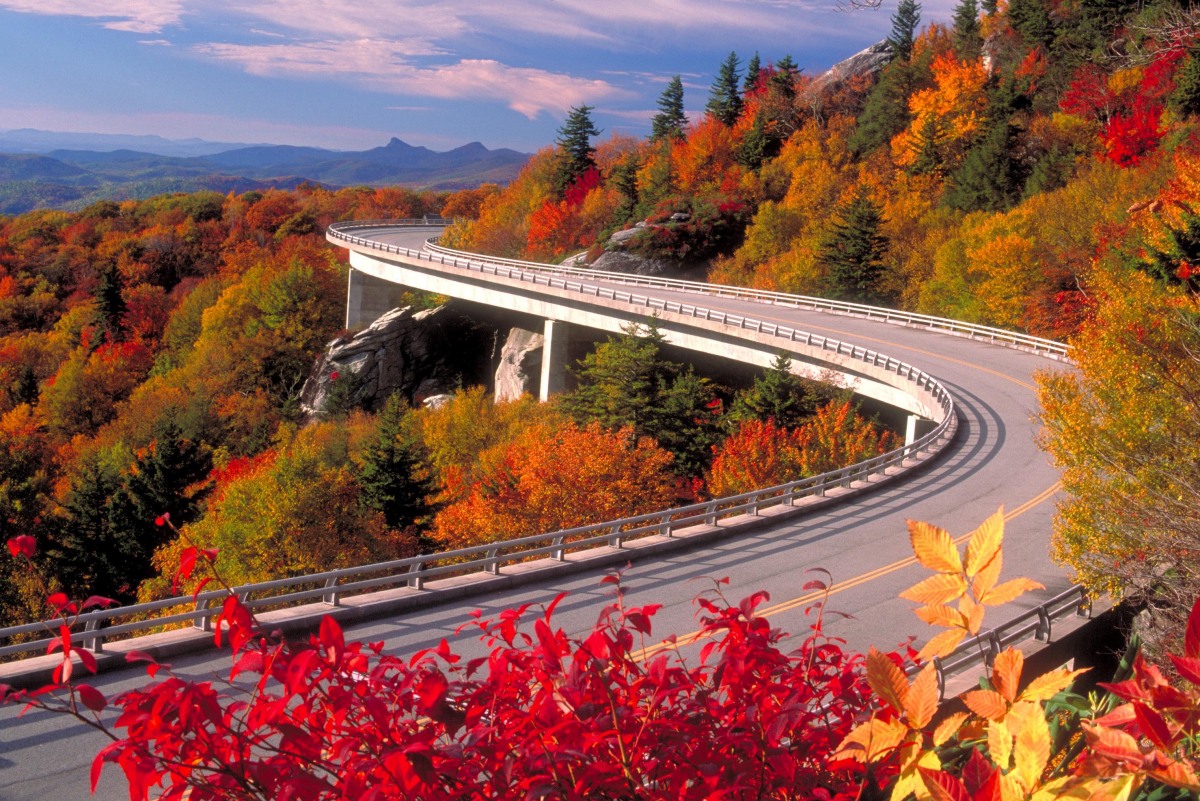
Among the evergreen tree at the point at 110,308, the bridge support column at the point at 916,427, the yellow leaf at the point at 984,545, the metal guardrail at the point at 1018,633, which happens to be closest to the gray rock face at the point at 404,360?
the evergreen tree at the point at 110,308

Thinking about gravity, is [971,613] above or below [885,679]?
above

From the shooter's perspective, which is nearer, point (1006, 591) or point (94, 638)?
point (1006, 591)

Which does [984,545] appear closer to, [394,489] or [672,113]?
[394,489]

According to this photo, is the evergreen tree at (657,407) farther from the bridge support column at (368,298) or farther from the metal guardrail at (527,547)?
the bridge support column at (368,298)

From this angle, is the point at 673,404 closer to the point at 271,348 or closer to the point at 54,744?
the point at 54,744

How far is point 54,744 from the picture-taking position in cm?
967

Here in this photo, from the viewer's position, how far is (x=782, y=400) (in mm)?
36406

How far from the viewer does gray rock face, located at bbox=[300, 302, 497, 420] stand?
63156mm

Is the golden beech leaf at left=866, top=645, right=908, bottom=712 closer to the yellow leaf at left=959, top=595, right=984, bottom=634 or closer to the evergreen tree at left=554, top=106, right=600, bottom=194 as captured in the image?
the yellow leaf at left=959, top=595, right=984, bottom=634

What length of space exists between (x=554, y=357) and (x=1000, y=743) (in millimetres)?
56005

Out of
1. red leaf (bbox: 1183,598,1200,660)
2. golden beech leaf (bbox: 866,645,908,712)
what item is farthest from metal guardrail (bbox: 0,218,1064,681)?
red leaf (bbox: 1183,598,1200,660)

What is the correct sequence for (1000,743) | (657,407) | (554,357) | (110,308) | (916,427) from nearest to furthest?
1. (1000,743)
2. (916,427)
3. (657,407)
4. (554,357)
5. (110,308)

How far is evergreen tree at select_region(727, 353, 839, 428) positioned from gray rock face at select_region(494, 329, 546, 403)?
26.1 meters

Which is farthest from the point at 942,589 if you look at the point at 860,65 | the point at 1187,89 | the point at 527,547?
the point at 860,65
